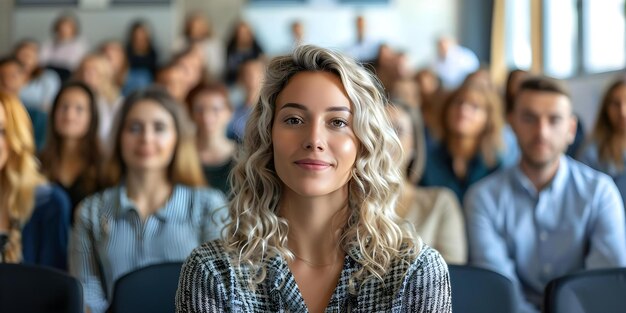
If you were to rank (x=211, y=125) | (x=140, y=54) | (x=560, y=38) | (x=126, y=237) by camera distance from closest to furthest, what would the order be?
(x=126, y=237) < (x=211, y=125) < (x=560, y=38) < (x=140, y=54)

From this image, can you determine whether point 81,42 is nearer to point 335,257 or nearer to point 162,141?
point 162,141

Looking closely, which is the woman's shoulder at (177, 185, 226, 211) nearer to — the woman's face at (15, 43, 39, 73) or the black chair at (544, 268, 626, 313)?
the black chair at (544, 268, 626, 313)

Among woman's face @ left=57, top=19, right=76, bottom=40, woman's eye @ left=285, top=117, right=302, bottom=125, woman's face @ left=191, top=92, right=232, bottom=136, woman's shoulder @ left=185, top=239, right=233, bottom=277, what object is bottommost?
woman's shoulder @ left=185, top=239, right=233, bottom=277

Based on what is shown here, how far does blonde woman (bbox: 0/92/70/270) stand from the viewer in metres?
2.89

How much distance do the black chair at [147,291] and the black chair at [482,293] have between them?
27.3 inches

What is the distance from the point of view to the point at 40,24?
1007 cm

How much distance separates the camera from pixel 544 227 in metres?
2.88

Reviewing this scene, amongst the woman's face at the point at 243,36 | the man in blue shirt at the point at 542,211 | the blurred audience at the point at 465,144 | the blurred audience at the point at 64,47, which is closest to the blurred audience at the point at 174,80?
the blurred audience at the point at 465,144

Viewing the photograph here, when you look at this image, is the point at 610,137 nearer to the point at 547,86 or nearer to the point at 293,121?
the point at 547,86

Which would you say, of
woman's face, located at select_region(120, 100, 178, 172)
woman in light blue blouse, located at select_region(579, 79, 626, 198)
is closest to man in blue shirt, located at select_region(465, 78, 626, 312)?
woman in light blue blouse, located at select_region(579, 79, 626, 198)

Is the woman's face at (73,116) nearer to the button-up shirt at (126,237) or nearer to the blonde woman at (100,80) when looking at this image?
the button-up shirt at (126,237)

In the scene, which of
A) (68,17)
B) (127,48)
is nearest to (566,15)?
(127,48)

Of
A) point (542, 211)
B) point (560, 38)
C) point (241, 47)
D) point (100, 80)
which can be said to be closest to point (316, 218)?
point (542, 211)

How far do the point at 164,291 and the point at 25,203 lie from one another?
117 centimetres
